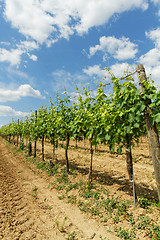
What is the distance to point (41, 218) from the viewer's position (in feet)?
15.1

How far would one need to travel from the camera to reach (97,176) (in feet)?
25.5

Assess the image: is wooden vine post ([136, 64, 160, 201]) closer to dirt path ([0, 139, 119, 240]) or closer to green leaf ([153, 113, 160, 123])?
green leaf ([153, 113, 160, 123])

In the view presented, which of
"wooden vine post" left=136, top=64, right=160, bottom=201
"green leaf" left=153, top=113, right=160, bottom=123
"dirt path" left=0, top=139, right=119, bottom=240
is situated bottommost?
"dirt path" left=0, top=139, right=119, bottom=240

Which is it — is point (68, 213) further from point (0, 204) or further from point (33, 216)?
point (0, 204)

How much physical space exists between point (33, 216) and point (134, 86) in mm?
5512

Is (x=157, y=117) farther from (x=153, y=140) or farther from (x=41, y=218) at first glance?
(x=41, y=218)

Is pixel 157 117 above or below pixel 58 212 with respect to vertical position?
above

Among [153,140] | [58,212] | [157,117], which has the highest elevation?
[157,117]

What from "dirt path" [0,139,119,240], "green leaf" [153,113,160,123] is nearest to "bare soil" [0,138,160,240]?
"dirt path" [0,139,119,240]

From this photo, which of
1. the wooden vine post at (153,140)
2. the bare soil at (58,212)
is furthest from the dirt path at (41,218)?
the wooden vine post at (153,140)

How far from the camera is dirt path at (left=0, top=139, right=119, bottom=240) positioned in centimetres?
381

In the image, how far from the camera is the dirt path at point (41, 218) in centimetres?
381

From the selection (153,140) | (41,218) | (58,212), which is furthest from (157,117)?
(41,218)

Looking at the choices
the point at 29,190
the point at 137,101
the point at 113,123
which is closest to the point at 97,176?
the point at 29,190
